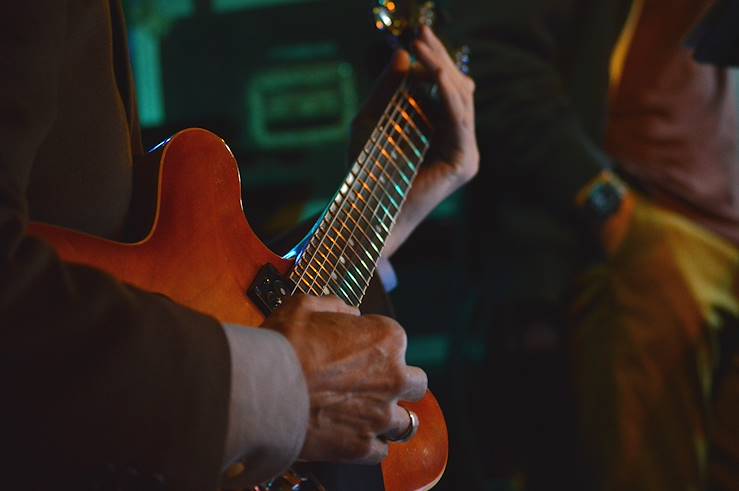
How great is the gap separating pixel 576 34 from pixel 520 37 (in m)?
0.14

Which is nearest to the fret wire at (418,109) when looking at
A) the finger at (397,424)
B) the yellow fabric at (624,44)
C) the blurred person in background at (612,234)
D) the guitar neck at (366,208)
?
the guitar neck at (366,208)

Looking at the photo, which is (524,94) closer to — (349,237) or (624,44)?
(624,44)

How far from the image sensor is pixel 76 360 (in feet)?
1.95

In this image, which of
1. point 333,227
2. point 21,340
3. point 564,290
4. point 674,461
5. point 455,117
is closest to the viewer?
point 21,340

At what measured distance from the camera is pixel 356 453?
2.43 ft

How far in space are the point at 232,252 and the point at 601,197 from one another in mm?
1385

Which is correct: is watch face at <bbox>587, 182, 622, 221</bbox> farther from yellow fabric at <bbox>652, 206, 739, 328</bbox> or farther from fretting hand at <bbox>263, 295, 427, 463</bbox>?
fretting hand at <bbox>263, 295, 427, 463</bbox>

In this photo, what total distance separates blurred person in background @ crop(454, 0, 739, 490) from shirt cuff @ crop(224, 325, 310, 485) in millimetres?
1355

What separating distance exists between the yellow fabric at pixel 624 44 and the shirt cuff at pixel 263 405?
64.5 inches

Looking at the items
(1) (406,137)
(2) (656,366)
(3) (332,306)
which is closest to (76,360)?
(3) (332,306)

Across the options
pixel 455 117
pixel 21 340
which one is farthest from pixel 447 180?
pixel 21 340

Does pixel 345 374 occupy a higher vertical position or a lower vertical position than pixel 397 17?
lower

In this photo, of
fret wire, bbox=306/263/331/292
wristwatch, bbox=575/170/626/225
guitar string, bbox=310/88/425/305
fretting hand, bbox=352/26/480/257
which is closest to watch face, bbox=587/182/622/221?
wristwatch, bbox=575/170/626/225

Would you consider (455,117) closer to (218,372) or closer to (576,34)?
(218,372)
